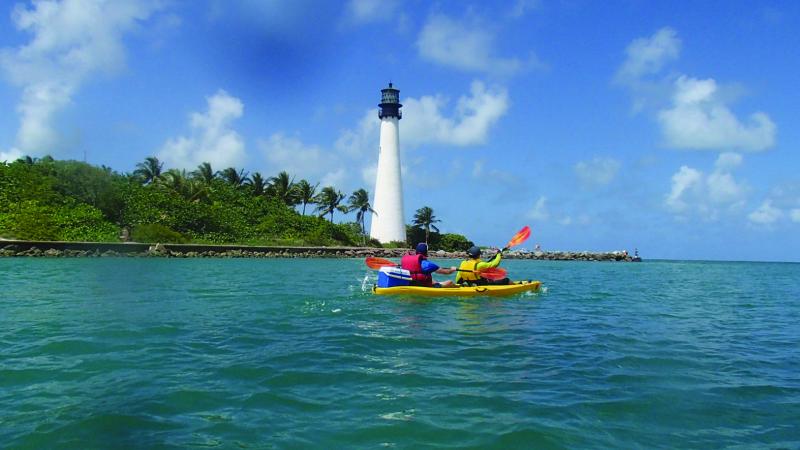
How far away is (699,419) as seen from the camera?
5.63 metres

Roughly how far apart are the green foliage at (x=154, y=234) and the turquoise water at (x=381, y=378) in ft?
97.1

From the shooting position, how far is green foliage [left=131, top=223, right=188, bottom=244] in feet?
136

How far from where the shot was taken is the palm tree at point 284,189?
61.9 m

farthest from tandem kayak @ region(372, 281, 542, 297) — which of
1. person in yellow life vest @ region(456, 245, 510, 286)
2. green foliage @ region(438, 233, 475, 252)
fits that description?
green foliage @ region(438, 233, 475, 252)

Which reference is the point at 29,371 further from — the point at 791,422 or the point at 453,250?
the point at 453,250

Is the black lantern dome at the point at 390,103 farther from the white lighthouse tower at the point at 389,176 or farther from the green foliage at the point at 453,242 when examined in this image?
the green foliage at the point at 453,242

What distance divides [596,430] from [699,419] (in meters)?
1.28

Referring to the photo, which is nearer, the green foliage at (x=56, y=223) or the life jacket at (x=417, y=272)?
the life jacket at (x=417, y=272)

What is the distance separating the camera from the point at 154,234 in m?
41.8

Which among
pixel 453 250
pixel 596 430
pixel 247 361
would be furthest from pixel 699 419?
pixel 453 250

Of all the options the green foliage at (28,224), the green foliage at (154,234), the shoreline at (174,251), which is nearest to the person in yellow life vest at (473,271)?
the shoreline at (174,251)

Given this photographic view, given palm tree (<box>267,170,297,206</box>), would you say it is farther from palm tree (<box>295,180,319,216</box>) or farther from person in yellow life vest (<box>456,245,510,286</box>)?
person in yellow life vest (<box>456,245,510,286</box>)

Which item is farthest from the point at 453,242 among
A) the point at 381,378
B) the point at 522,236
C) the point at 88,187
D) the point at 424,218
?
the point at 381,378

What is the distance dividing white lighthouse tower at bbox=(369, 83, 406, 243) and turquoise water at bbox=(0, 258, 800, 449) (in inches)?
1776
